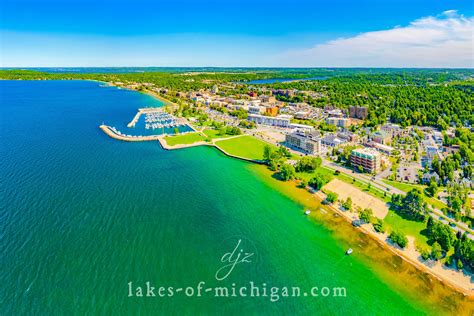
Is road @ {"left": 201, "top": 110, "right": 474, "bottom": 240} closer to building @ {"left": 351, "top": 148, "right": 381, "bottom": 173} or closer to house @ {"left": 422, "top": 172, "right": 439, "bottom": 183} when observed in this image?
building @ {"left": 351, "top": 148, "right": 381, "bottom": 173}

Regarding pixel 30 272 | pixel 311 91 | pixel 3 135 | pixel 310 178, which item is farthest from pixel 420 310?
pixel 311 91

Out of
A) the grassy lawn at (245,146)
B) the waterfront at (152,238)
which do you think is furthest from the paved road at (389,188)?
the grassy lawn at (245,146)

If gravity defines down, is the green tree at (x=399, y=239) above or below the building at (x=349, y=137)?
below

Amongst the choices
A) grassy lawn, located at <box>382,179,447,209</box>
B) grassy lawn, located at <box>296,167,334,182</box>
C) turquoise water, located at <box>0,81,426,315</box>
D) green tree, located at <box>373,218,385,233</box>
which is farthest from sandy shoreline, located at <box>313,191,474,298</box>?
grassy lawn, located at <box>296,167,334,182</box>

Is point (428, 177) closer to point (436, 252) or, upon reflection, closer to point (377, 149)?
point (377, 149)

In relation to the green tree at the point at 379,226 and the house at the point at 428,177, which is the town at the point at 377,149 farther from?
the green tree at the point at 379,226

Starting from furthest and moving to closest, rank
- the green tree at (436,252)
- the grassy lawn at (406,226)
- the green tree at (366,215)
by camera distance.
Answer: the green tree at (366,215) → the grassy lawn at (406,226) → the green tree at (436,252)

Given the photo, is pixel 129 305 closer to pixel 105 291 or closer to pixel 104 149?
pixel 105 291
